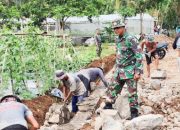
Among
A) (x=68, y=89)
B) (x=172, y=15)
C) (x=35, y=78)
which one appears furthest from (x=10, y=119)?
(x=172, y=15)

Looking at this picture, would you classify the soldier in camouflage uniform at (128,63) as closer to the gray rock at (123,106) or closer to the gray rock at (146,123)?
the gray rock at (123,106)

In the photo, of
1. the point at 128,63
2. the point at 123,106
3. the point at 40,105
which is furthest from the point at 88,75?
the point at 128,63

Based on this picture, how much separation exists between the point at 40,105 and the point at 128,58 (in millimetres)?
3945

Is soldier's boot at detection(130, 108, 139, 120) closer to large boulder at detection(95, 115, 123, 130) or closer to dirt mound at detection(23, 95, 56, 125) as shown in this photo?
large boulder at detection(95, 115, 123, 130)

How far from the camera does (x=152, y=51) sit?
14.2 m

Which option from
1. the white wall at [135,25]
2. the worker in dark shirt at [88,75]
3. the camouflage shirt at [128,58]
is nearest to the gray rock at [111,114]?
the camouflage shirt at [128,58]

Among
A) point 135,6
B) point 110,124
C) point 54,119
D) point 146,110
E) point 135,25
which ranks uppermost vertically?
point 135,6

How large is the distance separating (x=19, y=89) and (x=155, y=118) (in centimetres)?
532

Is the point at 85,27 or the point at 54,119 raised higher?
the point at 54,119

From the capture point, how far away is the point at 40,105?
11203 millimetres

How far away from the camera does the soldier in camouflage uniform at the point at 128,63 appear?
766 cm

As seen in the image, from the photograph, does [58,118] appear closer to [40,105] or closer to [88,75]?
[40,105]

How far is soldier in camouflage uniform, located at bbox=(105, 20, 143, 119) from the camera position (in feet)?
25.1

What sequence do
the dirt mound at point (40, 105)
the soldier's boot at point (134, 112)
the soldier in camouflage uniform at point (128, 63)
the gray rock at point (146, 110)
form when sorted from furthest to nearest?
the dirt mound at point (40, 105) < the gray rock at point (146, 110) < the soldier's boot at point (134, 112) < the soldier in camouflage uniform at point (128, 63)
